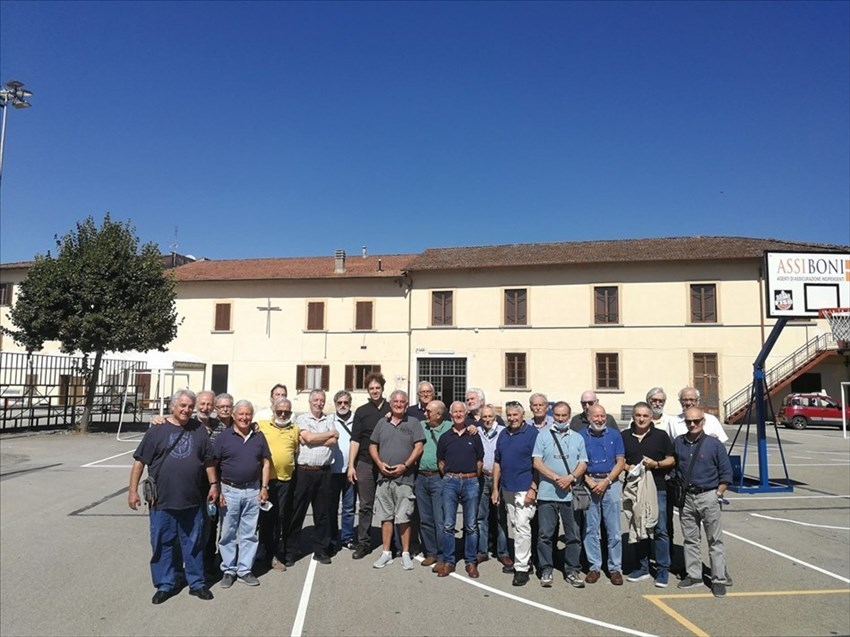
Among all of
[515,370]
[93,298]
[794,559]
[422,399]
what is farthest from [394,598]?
[515,370]

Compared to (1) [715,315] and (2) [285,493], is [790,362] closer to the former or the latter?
(1) [715,315]

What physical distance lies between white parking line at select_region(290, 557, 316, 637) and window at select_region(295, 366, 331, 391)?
24312 mm

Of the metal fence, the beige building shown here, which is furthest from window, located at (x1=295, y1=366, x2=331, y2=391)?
the metal fence

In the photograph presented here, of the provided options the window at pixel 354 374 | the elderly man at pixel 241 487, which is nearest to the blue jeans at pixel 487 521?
the elderly man at pixel 241 487

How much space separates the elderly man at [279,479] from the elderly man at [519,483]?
2.06 metres

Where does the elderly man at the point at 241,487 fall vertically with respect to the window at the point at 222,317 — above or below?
below

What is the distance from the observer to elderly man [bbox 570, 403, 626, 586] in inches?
215

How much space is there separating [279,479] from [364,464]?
0.90m

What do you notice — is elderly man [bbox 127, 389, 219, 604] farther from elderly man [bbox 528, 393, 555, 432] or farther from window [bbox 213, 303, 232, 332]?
window [bbox 213, 303, 232, 332]

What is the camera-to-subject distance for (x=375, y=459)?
5.81m

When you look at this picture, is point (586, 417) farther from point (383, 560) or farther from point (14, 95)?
point (14, 95)

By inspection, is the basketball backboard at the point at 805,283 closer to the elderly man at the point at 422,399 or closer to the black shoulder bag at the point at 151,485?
the elderly man at the point at 422,399

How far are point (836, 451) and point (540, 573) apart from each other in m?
15.5

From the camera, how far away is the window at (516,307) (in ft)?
94.0
